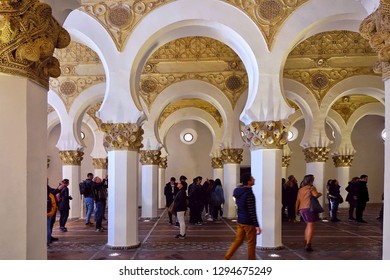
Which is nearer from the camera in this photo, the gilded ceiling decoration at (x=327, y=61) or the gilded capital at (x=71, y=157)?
the gilded ceiling decoration at (x=327, y=61)

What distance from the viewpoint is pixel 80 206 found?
12008 mm

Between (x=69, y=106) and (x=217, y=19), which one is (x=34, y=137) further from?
(x=69, y=106)

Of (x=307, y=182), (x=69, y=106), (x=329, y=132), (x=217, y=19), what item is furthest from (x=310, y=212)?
(x=329, y=132)

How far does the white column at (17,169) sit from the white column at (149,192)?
887 cm

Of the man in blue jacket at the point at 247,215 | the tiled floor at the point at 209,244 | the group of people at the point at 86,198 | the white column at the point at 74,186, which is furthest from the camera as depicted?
the white column at the point at 74,186

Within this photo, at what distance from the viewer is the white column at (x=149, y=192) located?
450 inches

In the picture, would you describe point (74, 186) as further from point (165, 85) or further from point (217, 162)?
point (217, 162)

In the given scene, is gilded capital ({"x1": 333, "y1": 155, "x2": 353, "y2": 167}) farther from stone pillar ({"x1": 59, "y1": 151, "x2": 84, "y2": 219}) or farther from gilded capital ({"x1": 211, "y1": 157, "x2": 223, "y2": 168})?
stone pillar ({"x1": 59, "y1": 151, "x2": 84, "y2": 219})

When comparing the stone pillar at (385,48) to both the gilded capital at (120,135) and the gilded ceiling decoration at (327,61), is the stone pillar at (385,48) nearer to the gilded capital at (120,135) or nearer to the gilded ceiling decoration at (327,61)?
the gilded capital at (120,135)

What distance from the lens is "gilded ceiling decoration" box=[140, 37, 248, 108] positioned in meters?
10.4

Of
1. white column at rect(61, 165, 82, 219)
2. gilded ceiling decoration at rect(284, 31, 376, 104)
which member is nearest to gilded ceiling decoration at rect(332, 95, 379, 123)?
gilded ceiling decoration at rect(284, 31, 376, 104)

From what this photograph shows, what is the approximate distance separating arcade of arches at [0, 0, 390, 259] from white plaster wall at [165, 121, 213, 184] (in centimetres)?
267

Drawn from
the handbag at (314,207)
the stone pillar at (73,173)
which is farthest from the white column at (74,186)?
the handbag at (314,207)

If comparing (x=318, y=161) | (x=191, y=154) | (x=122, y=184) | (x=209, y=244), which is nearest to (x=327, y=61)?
(x=318, y=161)
